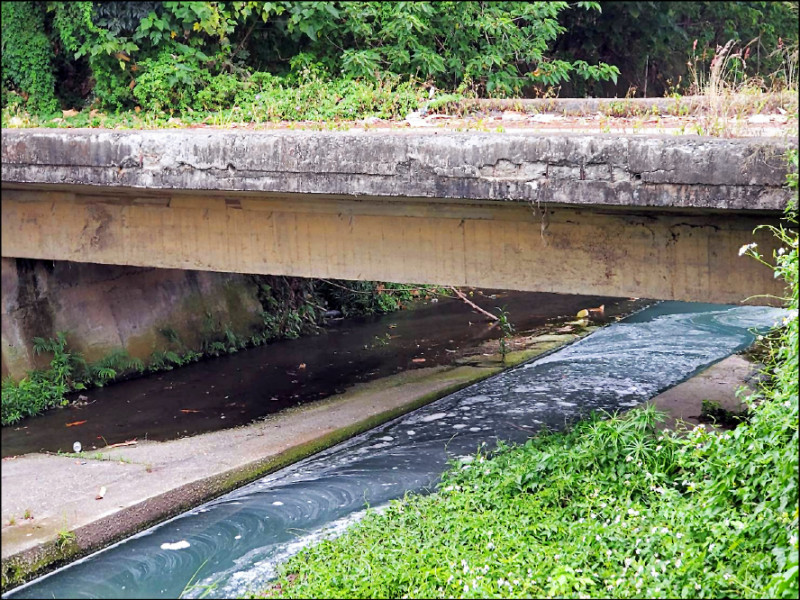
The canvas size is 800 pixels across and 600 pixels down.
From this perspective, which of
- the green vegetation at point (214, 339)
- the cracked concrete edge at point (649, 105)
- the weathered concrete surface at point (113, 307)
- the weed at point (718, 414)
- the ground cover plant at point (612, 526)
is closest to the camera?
the ground cover plant at point (612, 526)

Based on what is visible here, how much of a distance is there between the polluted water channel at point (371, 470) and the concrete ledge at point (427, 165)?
2309 millimetres

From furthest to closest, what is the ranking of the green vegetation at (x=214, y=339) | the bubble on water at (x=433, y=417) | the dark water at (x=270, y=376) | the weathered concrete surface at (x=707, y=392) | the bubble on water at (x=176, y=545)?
the green vegetation at (x=214, y=339)
the bubble on water at (x=433, y=417)
the dark water at (x=270, y=376)
the weathered concrete surface at (x=707, y=392)
the bubble on water at (x=176, y=545)

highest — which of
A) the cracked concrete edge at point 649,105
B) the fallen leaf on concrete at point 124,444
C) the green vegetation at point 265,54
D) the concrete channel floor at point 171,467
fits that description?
the green vegetation at point 265,54

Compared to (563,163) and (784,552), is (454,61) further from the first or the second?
(784,552)

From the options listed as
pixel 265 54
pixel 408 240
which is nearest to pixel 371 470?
pixel 408 240

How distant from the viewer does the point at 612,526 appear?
5383 mm

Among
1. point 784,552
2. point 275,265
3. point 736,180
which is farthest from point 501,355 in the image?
point 784,552

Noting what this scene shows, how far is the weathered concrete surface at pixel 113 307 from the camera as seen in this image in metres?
9.62

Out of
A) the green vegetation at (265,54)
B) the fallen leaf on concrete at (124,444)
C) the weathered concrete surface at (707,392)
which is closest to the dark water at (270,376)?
the fallen leaf on concrete at (124,444)

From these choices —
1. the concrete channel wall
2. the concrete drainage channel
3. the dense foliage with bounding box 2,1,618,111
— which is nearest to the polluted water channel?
the concrete drainage channel

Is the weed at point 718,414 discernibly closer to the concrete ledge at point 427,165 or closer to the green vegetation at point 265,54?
the concrete ledge at point 427,165

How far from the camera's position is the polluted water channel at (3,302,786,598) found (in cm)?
590

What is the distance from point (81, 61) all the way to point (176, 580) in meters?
8.94

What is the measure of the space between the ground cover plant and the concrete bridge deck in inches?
23.7
